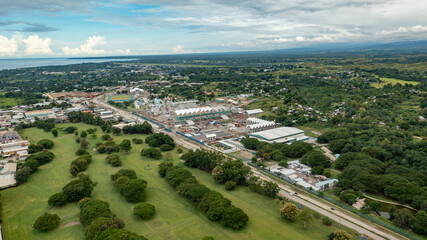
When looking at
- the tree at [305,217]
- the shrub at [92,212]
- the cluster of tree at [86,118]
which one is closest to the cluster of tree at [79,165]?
the shrub at [92,212]

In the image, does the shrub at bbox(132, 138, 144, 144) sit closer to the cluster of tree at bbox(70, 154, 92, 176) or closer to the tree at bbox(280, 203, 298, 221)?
the cluster of tree at bbox(70, 154, 92, 176)

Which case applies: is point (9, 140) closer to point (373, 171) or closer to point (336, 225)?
point (336, 225)

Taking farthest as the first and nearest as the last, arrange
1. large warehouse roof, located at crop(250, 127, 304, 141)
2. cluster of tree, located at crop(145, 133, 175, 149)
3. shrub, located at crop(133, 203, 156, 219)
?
1. large warehouse roof, located at crop(250, 127, 304, 141)
2. cluster of tree, located at crop(145, 133, 175, 149)
3. shrub, located at crop(133, 203, 156, 219)

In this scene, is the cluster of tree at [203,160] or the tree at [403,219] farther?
the cluster of tree at [203,160]

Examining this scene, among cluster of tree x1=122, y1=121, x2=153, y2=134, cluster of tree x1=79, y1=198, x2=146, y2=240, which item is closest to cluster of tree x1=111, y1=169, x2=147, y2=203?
cluster of tree x1=79, y1=198, x2=146, y2=240

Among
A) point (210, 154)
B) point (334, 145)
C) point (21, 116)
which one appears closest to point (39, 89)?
point (21, 116)

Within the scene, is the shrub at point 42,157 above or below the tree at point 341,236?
above

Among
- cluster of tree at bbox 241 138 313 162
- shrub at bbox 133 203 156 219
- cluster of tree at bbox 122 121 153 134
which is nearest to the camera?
shrub at bbox 133 203 156 219

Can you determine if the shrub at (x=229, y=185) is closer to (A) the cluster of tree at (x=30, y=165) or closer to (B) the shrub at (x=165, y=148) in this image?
(B) the shrub at (x=165, y=148)
